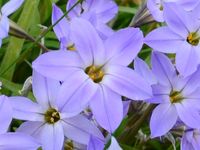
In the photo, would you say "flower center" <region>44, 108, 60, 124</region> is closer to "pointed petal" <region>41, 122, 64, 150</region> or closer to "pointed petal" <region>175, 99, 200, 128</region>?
"pointed petal" <region>41, 122, 64, 150</region>

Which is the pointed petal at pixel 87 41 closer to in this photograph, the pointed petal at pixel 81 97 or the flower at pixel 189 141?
the pointed petal at pixel 81 97

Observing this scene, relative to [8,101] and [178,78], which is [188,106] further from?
[8,101]

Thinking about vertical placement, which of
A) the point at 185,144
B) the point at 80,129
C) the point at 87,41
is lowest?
the point at 185,144

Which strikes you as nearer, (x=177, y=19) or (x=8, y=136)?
(x=8, y=136)

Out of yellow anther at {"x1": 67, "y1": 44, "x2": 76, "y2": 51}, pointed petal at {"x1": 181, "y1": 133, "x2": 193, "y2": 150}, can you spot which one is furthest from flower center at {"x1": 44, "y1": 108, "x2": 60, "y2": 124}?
pointed petal at {"x1": 181, "y1": 133, "x2": 193, "y2": 150}

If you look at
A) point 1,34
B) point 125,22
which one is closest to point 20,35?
point 1,34

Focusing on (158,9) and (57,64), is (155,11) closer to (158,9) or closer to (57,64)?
(158,9)

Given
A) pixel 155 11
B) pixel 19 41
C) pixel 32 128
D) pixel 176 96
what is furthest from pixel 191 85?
pixel 19 41

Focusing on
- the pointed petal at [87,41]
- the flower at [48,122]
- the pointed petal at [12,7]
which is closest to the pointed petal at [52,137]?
the flower at [48,122]

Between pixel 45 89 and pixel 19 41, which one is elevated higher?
pixel 45 89
